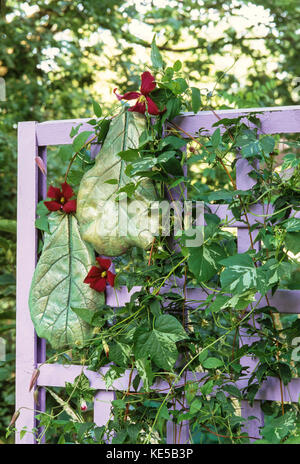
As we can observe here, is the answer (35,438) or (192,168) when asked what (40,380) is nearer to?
(35,438)

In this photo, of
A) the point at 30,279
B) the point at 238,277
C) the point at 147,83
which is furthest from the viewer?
the point at 30,279

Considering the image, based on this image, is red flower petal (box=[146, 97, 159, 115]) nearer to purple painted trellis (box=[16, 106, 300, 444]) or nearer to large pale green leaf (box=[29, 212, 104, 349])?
purple painted trellis (box=[16, 106, 300, 444])

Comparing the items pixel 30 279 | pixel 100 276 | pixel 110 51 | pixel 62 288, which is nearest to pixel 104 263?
pixel 100 276

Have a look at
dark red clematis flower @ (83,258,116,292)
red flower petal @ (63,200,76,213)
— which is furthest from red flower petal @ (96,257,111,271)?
red flower petal @ (63,200,76,213)

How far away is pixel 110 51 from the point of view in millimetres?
3244

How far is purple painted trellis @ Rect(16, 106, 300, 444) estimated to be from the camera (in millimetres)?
1310

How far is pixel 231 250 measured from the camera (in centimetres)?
129

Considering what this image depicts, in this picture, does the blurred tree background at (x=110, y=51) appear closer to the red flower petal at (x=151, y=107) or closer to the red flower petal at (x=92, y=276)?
the red flower petal at (x=92, y=276)

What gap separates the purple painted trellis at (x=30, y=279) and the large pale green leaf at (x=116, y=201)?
0.45 ft

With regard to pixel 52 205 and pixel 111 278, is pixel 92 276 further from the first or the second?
pixel 52 205

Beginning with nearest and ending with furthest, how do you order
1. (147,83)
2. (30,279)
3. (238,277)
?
1. (238,277)
2. (147,83)
3. (30,279)

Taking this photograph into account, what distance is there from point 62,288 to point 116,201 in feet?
0.98

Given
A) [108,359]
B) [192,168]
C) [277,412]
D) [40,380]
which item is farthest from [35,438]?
[192,168]
